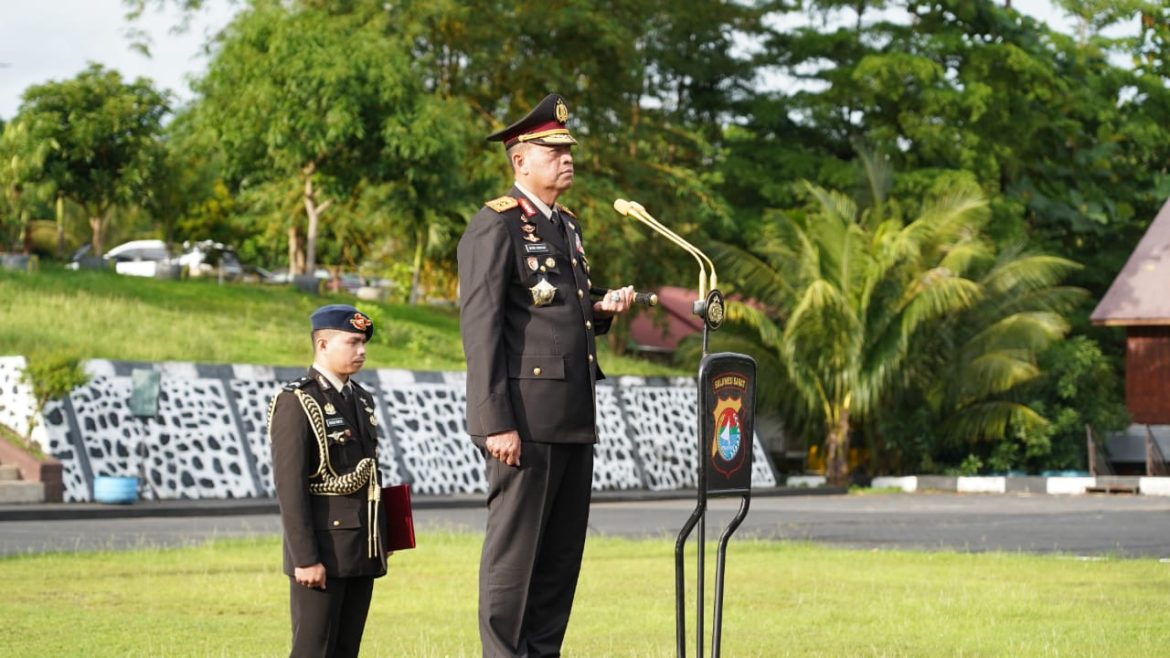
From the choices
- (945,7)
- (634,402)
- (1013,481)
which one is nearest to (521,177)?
(634,402)

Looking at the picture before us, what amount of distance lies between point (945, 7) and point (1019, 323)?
869cm

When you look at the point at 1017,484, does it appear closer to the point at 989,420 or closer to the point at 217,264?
the point at 989,420

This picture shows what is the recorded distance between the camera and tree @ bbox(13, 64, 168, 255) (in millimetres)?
32906

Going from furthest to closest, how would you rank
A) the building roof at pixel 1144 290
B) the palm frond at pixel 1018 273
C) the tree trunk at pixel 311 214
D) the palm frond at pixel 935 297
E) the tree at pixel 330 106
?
1. the tree trunk at pixel 311 214
2. the building roof at pixel 1144 290
3. the palm frond at pixel 1018 273
4. the tree at pixel 330 106
5. the palm frond at pixel 935 297

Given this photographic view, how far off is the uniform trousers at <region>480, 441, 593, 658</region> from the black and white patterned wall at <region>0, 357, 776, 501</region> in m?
16.9

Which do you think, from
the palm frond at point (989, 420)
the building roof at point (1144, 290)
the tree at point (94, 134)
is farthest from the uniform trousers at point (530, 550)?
the building roof at point (1144, 290)

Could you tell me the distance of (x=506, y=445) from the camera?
6.00 meters

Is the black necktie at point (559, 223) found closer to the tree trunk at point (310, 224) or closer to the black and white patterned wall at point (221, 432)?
the black and white patterned wall at point (221, 432)

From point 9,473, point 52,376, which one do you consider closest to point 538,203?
point 52,376

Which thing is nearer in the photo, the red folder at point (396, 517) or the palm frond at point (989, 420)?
the red folder at point (396, 517)

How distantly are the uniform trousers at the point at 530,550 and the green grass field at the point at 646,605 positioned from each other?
2173mm

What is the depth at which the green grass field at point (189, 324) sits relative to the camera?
26422mm

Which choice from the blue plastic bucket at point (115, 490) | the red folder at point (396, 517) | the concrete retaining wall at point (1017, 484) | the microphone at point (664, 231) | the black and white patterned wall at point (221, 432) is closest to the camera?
the microphone at point (664, 231)

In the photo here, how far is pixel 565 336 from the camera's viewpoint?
20.4ft
